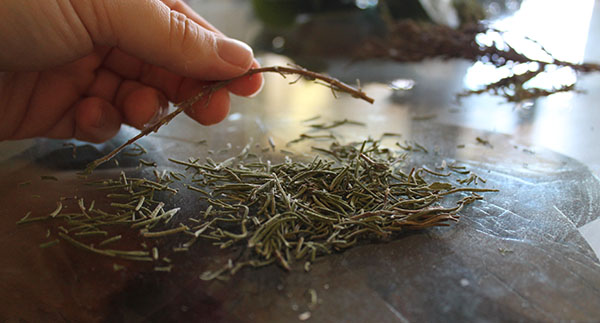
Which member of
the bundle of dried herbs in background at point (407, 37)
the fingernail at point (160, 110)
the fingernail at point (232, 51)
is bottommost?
the bundle of dried herbs in background at point (407, 37)

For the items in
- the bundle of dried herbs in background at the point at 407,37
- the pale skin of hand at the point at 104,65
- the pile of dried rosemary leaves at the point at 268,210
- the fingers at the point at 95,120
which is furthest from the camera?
the bundle of dried herbs in background at the point at 407,37

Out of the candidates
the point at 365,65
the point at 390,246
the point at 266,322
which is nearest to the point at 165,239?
the point at 266,322

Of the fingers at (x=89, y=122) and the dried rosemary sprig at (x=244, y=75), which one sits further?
the fingers at (x=89, y=122)

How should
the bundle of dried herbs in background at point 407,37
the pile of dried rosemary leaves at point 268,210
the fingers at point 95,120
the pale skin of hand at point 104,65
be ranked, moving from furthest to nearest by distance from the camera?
the bundle of dried herbs in background at point 407,37 → the fingers at point 95,120 → the pale skin of hand at point 104,65 → the pile of dried rosemary leaves at point 268,210

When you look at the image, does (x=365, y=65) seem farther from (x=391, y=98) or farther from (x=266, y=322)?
(x=266, y=322)

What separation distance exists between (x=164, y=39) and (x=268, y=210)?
1.29 ft

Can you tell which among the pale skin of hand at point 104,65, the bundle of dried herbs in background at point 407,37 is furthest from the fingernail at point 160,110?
the bundle of dried herbs in background at point 407,37

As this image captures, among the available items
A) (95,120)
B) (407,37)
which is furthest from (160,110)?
(407,37)

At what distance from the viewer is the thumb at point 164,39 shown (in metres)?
0.83

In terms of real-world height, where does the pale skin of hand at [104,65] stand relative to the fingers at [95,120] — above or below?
above

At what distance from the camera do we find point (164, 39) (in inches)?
33.9

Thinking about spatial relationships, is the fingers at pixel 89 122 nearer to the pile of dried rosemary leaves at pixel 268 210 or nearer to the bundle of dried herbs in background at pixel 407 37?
the pile of dried rosemary leaves at pixel 268 210

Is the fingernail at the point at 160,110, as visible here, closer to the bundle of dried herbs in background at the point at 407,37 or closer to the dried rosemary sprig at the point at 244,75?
the dried rosemary sprig at the point at 244,75

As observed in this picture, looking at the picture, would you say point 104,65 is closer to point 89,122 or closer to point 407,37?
point 89,122
